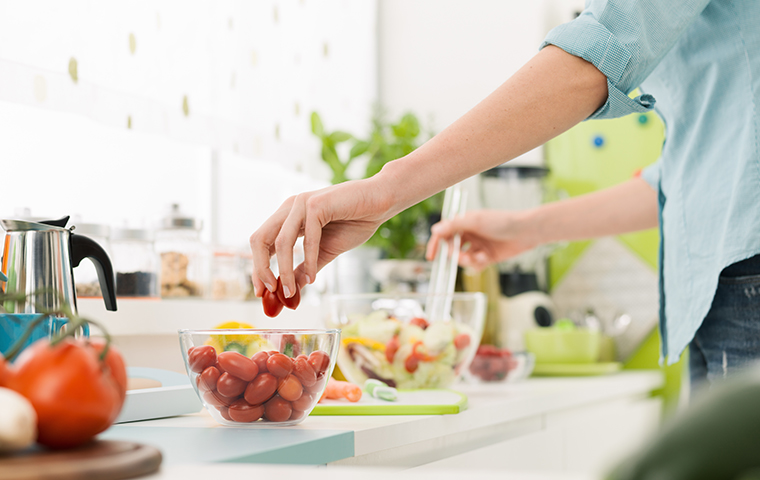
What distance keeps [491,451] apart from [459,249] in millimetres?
432

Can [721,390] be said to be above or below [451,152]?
below

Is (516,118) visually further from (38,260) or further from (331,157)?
(331,157)

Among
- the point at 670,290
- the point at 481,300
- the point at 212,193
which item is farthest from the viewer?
the point at 212,193

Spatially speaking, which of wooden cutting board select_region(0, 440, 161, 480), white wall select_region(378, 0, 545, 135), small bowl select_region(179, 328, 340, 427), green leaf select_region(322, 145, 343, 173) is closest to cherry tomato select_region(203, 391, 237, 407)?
small bowl select_region(179, 328, 340, 427)

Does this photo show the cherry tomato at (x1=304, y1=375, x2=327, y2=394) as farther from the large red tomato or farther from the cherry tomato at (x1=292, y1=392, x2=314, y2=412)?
the large red tomato

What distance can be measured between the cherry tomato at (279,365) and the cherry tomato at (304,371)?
1cm

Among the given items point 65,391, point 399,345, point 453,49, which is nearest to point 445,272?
point 399,345

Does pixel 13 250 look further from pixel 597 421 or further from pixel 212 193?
pixel 597 421

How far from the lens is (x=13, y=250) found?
85 cm

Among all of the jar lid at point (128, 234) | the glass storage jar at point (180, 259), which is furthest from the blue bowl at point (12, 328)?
the glass storage jar at point (180, 259)

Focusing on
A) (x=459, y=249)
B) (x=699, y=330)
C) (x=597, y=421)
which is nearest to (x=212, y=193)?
(x=459, y=249)

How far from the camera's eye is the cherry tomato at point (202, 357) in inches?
30.7

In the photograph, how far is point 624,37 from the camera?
77cm

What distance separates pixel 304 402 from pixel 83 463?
0.38 metres
